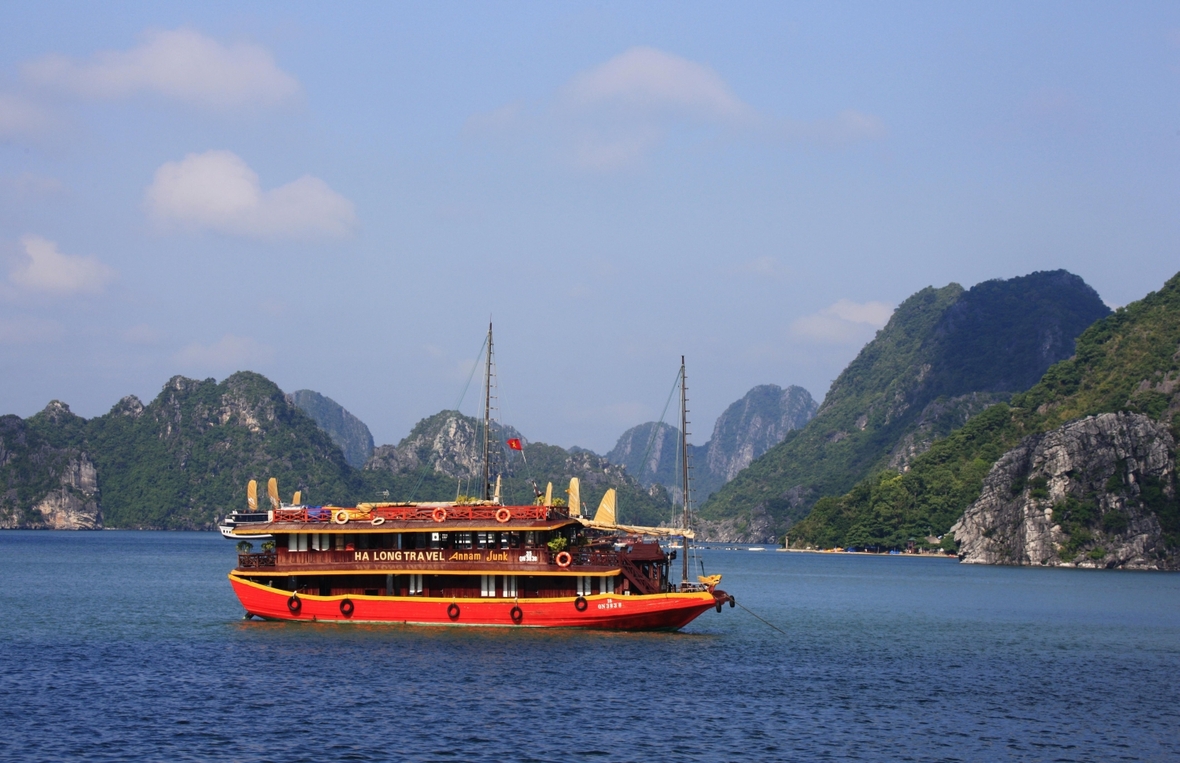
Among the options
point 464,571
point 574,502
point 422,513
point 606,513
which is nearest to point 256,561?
point 422,513

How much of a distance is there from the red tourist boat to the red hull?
4 cm

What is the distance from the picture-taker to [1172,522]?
433ft

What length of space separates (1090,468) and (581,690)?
112 metres

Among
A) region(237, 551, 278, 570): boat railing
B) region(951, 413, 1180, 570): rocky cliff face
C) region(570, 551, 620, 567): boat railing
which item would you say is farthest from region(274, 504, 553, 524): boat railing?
region(951, 413, 1180, 570): rocky cliff face

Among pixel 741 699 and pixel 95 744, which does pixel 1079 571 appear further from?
pixel 95 744

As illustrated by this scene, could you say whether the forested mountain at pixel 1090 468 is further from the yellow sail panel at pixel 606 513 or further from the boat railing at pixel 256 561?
the boat railing at pixel 256 561

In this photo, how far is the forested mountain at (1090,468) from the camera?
5197 inches

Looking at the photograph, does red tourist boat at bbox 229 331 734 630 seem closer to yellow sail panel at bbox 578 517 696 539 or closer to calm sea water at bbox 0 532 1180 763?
yellow sail panel at bbox 578 517 696 539

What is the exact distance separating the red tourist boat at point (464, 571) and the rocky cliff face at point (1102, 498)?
96251 mm

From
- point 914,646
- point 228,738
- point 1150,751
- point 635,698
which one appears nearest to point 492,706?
point 635,698

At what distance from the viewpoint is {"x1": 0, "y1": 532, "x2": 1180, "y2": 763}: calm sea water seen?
30766 mm

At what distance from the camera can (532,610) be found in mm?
49062

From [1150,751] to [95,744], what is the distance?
2783 cm

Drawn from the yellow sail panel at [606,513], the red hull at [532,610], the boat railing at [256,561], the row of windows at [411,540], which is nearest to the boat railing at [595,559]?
the red hull at [532,610]
